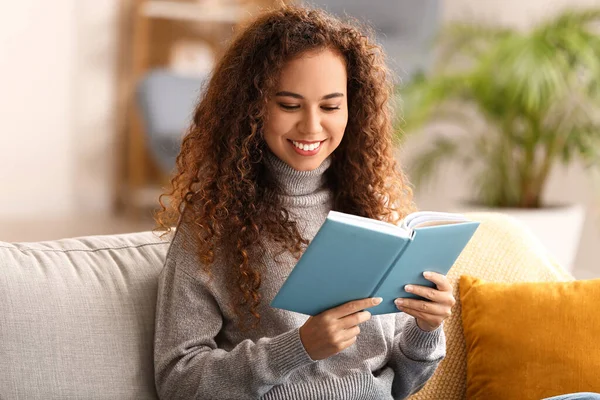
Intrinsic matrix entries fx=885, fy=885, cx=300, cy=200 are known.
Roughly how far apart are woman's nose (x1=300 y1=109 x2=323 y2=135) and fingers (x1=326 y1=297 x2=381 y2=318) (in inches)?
11.5

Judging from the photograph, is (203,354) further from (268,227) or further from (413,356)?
(413,356)

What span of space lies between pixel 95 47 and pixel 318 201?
366cm

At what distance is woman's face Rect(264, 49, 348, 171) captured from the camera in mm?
1424

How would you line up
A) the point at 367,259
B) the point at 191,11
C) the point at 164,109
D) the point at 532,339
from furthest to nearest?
the point at 191,11 < the point at 164,109 < the point at 532,339 < the point at 367,259

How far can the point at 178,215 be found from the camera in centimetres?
160

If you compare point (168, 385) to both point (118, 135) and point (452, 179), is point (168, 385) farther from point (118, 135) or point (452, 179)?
point (118, 135)

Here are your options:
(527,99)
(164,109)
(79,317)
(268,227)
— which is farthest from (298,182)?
(164,109)

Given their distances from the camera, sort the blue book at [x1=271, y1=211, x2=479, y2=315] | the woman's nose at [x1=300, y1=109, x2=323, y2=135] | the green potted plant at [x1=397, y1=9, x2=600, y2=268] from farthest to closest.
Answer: the green potted plant at [x1=397, y1=9, x2=600, y2=268] < the woman's nose at [x1=300, y1=109, x2=323, y2=135] < the blue book at [x1=271, y1=211, x2=479, y2=315]

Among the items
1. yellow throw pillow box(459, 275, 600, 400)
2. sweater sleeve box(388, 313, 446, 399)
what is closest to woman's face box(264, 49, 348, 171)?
sweater sleeve box(388, 313, 446, 399)

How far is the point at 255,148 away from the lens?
1491 millimetres

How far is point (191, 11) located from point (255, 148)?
3.67 m

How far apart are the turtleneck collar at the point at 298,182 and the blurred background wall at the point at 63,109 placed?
118 inches

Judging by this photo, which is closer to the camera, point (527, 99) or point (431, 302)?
point (431, 302)

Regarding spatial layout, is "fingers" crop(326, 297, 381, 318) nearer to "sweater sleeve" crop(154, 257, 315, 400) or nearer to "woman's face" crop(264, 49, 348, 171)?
"sweater sleeve" crop(154, 257, 315, 400)
